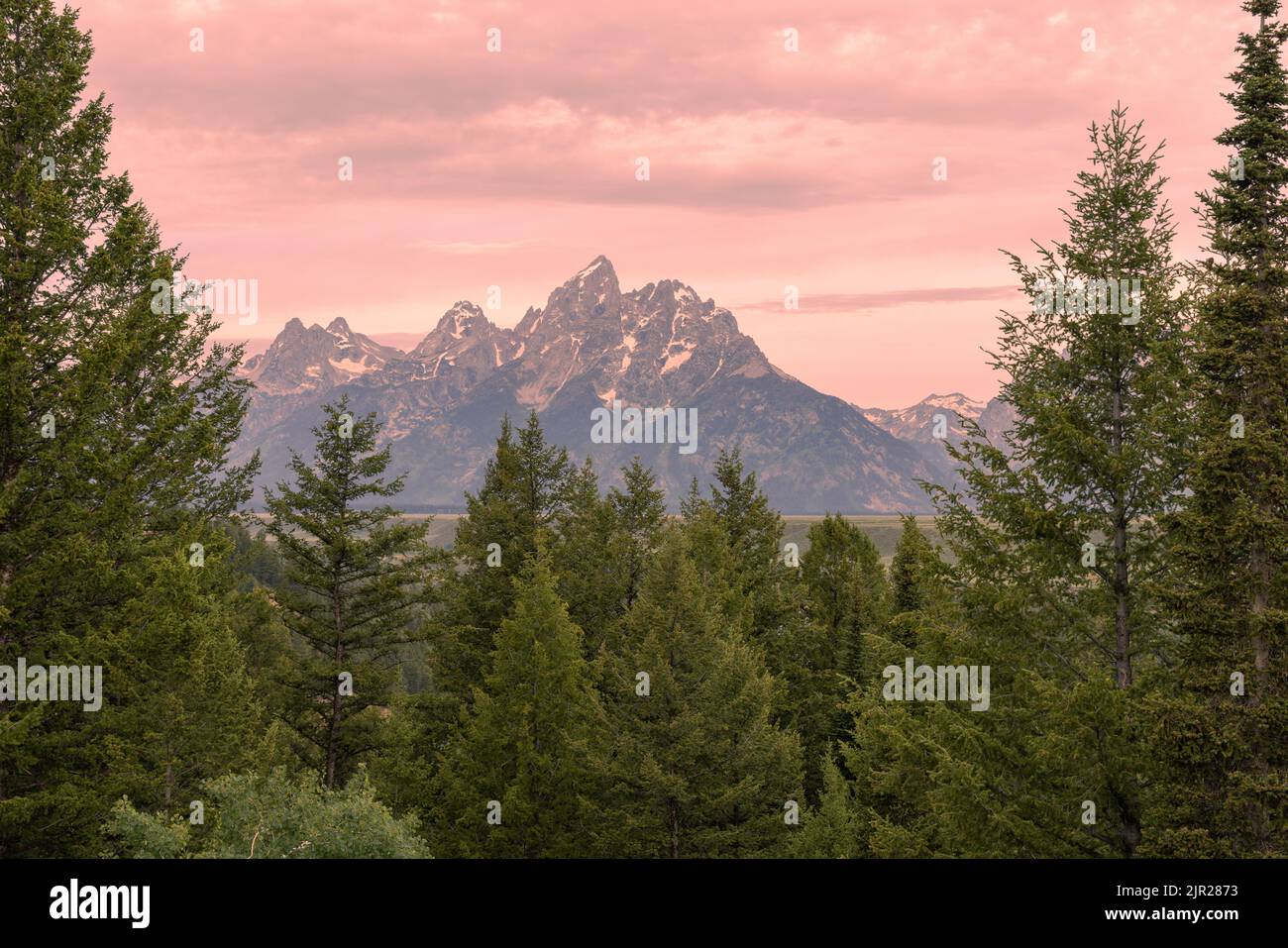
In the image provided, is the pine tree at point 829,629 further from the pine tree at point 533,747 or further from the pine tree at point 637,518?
the pine tree at point 533,747

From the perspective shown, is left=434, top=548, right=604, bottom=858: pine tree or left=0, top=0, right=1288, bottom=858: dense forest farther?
left=434, top=548, right=604, bottom=858: pine tree

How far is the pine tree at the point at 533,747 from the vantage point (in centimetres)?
3120

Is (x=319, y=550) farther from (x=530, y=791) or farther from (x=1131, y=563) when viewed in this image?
(x=1131, y=563)

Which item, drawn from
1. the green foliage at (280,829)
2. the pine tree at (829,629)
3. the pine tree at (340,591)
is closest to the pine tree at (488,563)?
the pine tree at (340,591)

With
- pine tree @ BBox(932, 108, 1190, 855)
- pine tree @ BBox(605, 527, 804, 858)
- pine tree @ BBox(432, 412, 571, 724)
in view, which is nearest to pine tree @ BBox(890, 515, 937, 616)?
pine tree @ BBox(605, 527, 804, 858)

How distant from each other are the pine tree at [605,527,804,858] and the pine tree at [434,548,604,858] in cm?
142

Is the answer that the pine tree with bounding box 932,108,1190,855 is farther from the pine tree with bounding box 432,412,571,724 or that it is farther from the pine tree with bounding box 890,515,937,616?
the pine tree with bounding box 432,412,571,724

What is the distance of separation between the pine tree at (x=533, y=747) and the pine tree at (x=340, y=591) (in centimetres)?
448

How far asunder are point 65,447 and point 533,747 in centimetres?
1883

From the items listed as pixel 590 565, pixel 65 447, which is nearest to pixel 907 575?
pixel 590 565

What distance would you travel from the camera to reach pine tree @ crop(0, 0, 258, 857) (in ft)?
55.8

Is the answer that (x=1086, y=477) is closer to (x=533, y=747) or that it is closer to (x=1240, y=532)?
(x=1240, y=532)
